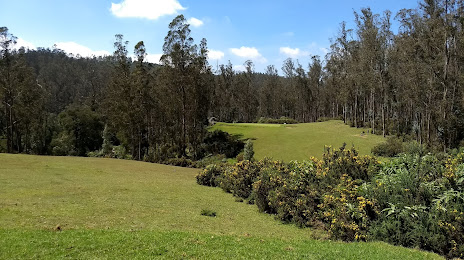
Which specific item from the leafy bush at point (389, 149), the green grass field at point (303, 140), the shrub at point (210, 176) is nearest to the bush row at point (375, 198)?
the shrub at point (210, 176)

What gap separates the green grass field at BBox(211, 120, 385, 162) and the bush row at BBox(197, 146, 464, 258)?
72.6ft

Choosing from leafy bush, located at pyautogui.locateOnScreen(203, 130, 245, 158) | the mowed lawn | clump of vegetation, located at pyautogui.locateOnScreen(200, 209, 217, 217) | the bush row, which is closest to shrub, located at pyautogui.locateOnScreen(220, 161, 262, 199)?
the mowed lawn

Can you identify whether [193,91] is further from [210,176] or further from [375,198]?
[375,198]

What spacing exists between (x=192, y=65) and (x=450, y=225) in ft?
121

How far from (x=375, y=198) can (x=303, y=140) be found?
3366 centimetres

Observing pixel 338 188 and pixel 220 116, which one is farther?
pixel 220 116

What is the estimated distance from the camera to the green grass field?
3816 centimetres

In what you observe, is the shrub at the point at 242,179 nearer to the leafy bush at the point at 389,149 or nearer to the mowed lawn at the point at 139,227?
the mowed lawn at the point at 139,227

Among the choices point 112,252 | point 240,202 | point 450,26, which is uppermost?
point 450,26

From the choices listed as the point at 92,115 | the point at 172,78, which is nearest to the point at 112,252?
the point at 172,78

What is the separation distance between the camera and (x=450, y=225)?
873 centimetres

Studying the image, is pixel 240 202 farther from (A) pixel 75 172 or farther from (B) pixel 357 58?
(B) pixel 357 58

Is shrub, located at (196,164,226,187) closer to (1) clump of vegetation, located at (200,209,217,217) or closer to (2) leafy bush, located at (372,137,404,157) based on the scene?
(1) clump of vegetation, located at (200,209,217,217)

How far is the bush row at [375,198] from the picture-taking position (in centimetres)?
Answer: 920
